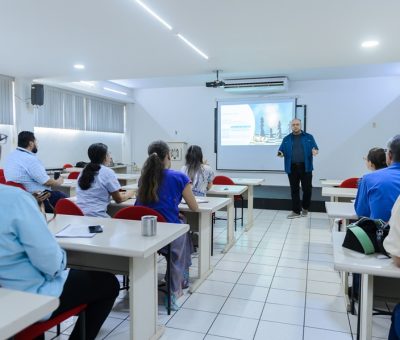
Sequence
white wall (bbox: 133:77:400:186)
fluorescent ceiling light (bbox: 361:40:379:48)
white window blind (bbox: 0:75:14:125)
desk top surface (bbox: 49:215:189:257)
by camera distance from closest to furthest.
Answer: desk top surface (bbox: 49:215:189:257)
fluorescent ceiling light (bbox: 361:40:379:48)
white window blind (bbox: 0:75:14:125)
white wall (bbox: 133:77:400:186)

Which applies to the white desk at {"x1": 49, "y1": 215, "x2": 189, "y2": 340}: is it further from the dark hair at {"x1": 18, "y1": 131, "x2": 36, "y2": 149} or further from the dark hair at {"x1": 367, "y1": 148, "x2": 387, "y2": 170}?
the dark hair at {"x1": 18, "y1": 131, "x2": 36, "y2": 149}

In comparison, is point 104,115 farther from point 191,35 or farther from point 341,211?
point 341,211

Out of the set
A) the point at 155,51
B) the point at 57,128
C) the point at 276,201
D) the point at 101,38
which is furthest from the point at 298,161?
the point at 57,128

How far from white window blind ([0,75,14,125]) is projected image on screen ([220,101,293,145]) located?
4.43m

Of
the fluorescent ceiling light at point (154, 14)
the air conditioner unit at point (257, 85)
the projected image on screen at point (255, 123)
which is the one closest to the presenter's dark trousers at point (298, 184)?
the projected image on screen at point (255, 123)

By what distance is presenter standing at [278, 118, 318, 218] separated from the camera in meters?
6.06

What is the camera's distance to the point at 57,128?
23.0 ft

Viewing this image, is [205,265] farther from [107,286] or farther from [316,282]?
[107,286]

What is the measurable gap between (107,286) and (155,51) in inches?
144

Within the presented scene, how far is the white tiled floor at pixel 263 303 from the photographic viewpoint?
2.31 metres

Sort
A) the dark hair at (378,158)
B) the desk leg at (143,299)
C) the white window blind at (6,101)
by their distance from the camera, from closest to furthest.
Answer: the desk leg at (143,299)
the dark hair at (378,158)
the white window blind at (6,101)

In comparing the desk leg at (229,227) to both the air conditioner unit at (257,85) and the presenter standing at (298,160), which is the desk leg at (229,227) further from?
the air conditioner unit at (257,85)

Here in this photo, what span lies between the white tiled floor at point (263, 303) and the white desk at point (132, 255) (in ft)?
1.09

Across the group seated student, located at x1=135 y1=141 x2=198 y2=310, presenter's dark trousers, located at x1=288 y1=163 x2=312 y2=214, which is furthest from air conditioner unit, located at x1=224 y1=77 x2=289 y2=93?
seated student, located at x1=135 y1=141 x2=198 y2=310
